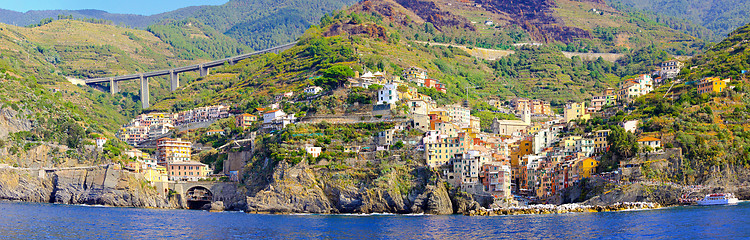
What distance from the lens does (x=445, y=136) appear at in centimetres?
9894

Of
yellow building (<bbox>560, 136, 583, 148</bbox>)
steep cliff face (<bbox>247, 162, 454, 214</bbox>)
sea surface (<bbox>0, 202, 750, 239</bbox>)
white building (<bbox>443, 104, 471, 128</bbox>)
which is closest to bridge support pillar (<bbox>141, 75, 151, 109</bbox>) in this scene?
white building (<bbox>443, 104, 471, 128</bbox>)

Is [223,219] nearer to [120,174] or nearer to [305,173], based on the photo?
[305,173]

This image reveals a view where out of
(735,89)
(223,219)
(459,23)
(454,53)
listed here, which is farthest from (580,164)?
(459,23)

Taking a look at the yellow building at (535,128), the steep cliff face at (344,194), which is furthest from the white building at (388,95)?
the yellow building at (535,128)

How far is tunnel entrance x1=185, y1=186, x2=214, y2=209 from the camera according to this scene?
334 ft

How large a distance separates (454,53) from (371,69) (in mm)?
47022

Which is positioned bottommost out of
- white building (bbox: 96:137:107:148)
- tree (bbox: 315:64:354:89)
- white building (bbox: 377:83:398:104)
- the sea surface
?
the sea surface

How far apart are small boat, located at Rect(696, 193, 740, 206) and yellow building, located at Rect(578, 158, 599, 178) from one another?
11005 mm

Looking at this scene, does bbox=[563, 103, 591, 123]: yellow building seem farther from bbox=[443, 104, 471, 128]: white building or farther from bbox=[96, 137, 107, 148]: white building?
bbox=[96, 137, 107, 148]: white building

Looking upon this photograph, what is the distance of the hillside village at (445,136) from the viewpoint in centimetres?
9125

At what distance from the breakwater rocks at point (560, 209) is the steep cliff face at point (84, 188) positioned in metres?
39.0

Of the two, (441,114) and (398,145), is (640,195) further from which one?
(441,114)

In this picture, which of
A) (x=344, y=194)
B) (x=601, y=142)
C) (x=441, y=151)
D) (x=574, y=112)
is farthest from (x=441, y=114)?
(x=344, y=194)

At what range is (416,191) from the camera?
89.7 m
